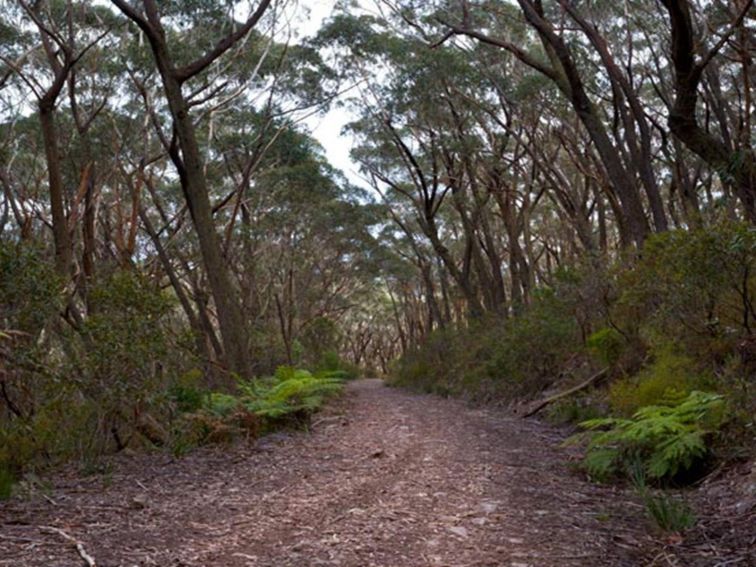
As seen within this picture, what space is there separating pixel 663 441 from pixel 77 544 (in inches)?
142

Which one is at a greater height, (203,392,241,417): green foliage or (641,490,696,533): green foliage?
(203,392,241,417): green foliage

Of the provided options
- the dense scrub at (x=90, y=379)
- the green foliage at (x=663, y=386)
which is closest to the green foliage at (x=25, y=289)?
the dense scrub at (x=90, y=379)

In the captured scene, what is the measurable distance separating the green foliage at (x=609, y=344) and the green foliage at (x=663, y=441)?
345cm

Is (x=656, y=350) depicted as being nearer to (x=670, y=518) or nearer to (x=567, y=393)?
(x=567, y=393)

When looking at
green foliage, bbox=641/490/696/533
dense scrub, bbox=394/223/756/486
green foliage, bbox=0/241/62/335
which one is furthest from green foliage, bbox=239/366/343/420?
green foliage, bbox=641/490/696/533

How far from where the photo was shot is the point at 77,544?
11.1 feet

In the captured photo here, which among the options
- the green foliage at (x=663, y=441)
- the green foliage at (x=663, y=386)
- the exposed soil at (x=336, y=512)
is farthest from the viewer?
the green foliage at (x=663, y=386)

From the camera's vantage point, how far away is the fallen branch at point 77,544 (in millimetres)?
3097

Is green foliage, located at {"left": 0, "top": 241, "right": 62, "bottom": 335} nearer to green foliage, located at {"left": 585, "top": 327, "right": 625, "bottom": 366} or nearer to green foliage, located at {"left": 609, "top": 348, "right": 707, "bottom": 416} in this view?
green foliage, located at {"left": 609, "top": 348, "right": 707, "bottom": 416}

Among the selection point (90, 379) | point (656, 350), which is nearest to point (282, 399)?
point (90, 379)

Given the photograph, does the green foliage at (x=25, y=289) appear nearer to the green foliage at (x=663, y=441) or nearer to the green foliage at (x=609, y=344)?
the green foliage at (x=663, y=441)

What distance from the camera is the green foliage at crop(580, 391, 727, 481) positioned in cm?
459

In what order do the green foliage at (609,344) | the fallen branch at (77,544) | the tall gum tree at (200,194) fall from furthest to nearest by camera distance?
1. the tall gum tree at (200,194)
2. the green foliage at (609,344)
3. the fallen branch at (77,544)

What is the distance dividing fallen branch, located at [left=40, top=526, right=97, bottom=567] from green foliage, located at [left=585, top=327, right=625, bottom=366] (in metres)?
6.60
